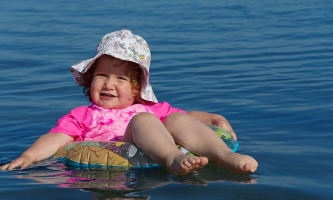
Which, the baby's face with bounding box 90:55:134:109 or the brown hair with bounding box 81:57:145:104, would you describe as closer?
the baby's face with bounding box 90:55:134:109

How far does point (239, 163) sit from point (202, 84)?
12.7 ft

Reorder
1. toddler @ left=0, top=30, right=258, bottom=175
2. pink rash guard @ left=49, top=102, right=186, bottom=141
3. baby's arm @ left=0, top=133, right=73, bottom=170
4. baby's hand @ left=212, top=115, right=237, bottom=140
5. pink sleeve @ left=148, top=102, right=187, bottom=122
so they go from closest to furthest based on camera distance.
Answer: toddler @ left=0, top=30, right=258, bottom=175 → baby's arm @ left=0, top=133, right=73, bottom=170 → pink rash guard @ left=49, top=102, right=186, bottom=141 → baby's hand @ left=212, top=115, right=237, bottom=140 → pink sleeve @ left=148, top=102, right=187, bottom=122

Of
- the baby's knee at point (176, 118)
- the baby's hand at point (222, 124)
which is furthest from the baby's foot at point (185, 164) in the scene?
the baby's hand at point (222, 124)

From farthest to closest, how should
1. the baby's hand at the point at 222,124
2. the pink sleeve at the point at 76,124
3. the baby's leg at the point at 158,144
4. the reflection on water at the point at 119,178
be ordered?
the baby's hand at the point at 222,124, the pink sleeve at the point at 76,124, the baby's leg at the point at 158,144, the reflection on water at the point at 119,178

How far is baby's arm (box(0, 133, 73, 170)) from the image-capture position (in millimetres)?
4742

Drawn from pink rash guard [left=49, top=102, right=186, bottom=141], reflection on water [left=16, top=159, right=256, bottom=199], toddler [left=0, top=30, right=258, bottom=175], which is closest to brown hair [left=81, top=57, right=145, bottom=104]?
toddler [left=0, top=30, right=258, bottom=175]

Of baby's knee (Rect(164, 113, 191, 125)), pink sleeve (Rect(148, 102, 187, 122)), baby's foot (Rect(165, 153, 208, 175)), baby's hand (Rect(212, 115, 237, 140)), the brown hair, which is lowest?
baby's foot (Rect(165, 153, 208, 175))

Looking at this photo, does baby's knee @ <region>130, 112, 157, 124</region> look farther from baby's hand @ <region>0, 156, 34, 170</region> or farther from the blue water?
baby's hand @ <region>0, 156, 34, 170</region>

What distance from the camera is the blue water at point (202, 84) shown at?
4312 millimetres

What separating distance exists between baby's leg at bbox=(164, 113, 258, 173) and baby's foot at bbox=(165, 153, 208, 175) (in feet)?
0.80

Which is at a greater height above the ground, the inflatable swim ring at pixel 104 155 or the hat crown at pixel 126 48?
the hat crown at pixel 126 48

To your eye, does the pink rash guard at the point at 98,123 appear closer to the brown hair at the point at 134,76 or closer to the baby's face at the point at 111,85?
the baby's face at the point at 111,85

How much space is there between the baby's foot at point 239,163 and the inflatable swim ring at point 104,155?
1.16 ft

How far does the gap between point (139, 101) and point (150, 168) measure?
1.00 meters
